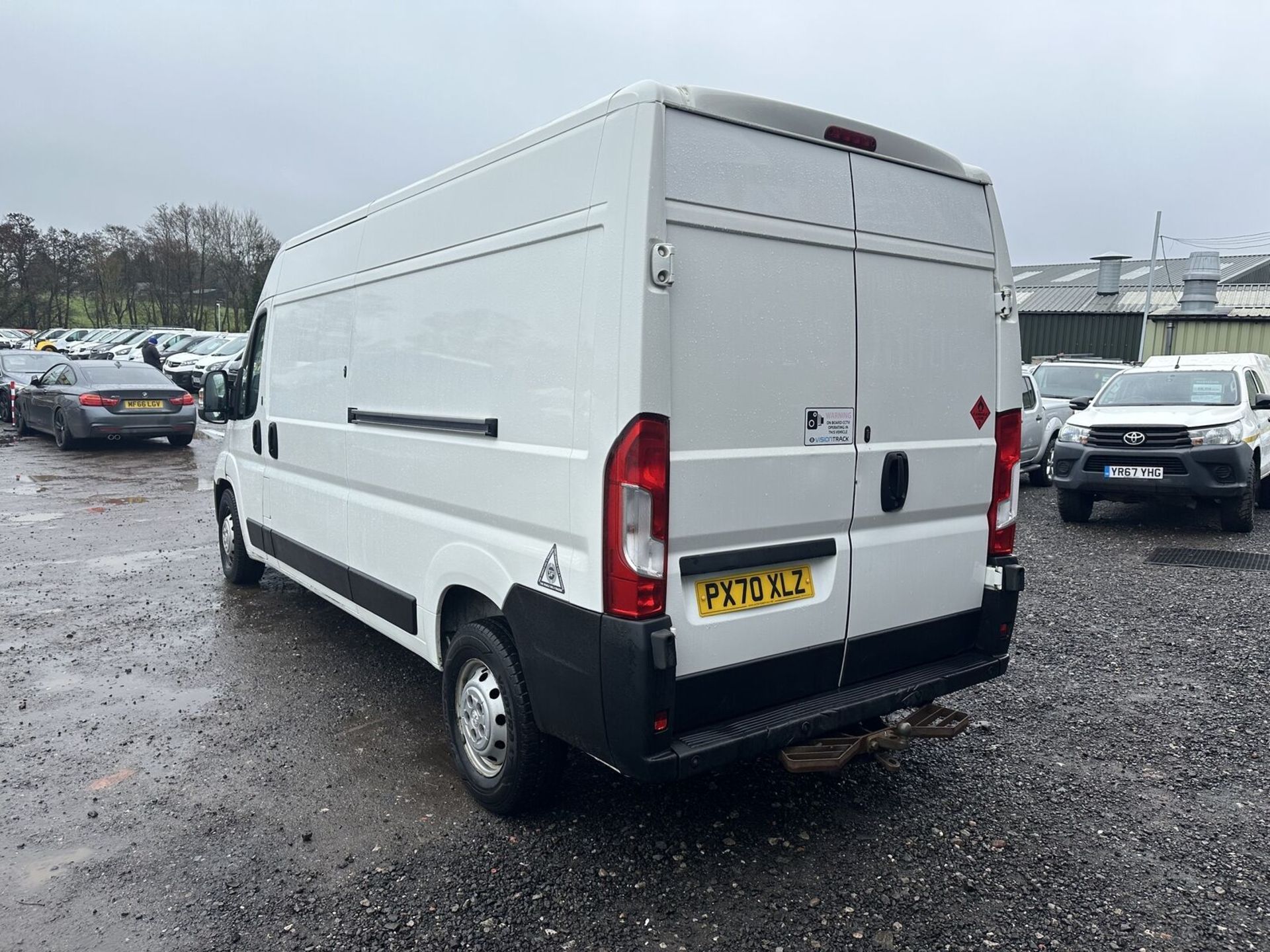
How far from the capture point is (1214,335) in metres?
25.4

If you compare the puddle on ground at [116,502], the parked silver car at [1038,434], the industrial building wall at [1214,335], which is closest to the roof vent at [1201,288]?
the industrial building wall at [1214,335]

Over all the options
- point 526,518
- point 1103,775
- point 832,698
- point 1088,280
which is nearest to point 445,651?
point 526,518

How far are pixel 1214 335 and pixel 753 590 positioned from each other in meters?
27.3

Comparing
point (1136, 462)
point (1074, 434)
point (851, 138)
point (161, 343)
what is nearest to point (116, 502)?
point (851, 138)

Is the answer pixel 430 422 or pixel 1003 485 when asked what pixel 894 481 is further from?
pixel 430 422

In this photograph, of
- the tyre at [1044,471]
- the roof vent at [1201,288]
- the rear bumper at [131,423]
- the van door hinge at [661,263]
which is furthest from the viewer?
the roof vent at [1201,288]

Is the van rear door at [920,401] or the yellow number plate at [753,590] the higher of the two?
the van rear door at [920,401]

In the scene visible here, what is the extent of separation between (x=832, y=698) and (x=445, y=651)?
1.64m

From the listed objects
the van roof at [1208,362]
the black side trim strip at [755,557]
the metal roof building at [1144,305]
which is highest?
the metal roof building at [1144,305]

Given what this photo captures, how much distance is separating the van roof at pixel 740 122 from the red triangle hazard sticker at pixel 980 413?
0.93 metres

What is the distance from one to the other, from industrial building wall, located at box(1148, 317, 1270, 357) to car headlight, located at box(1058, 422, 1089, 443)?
57.2 feet

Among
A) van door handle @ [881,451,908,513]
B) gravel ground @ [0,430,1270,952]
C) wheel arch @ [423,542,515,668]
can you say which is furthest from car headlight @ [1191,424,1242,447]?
wheel arch @ [423,542,515,668]

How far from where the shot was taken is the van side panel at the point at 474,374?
10.4ft

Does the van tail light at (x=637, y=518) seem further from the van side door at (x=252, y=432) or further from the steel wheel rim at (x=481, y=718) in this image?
the van side door at (x=252, y=432)
